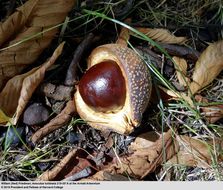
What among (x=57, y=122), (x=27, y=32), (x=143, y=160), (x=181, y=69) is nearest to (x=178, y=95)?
(x=181, y=69)

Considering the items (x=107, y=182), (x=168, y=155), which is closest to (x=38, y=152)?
(x=107, y=182)

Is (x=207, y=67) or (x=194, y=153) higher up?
(x=207, y=67)

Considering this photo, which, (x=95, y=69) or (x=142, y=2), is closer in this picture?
(x=95, y=69)

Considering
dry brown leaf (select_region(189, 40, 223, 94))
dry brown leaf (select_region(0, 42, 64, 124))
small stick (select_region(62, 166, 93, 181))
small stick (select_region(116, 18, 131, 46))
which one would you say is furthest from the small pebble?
dry brown leaf (select_region(189, 40, 223, 94))

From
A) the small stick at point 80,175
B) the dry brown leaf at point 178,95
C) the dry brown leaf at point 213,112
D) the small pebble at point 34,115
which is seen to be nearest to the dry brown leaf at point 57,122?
the small pebble at point 34,115

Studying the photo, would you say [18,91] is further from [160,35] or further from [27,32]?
[160,35]

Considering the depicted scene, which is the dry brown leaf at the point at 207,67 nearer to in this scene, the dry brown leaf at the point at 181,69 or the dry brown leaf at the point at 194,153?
the dry brown leaf at the point at 181,69

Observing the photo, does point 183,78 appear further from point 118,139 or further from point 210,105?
point 118,139
